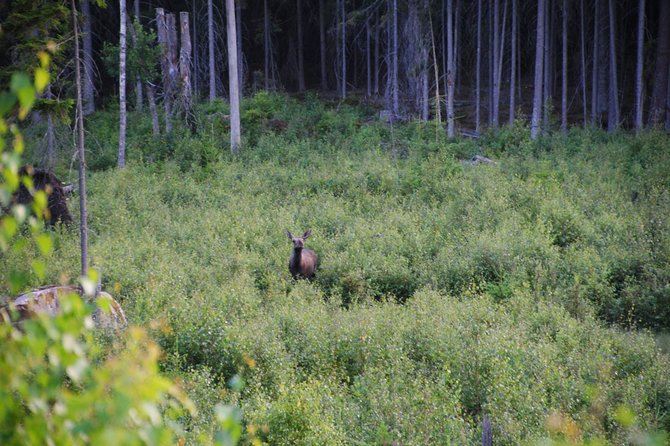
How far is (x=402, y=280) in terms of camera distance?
42.2 feet

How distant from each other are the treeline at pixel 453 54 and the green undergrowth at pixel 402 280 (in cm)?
553

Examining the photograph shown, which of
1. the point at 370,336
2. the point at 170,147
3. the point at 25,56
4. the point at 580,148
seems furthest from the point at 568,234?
the point at 170,147

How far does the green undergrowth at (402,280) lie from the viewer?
7777mm

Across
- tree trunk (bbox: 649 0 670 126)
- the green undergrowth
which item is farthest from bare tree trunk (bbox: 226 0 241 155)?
tree trunk (bbox: 649 0 670 126)

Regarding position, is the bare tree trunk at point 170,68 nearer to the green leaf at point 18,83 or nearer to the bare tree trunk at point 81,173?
the bare tree trunk at point 81,173

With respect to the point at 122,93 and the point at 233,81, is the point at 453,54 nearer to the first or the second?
the point at 233,81

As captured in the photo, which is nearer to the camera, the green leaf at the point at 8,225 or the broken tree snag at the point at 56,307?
the green leaf at the point at 8,225

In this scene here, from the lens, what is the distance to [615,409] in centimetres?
757

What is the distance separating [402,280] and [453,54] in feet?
77.5

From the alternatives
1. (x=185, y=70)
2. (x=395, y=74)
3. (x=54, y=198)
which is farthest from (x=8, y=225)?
(x=395, y=74)

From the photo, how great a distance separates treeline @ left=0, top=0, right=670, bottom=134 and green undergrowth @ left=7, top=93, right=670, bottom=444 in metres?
5.53

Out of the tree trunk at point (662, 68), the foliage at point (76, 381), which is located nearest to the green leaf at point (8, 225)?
the foliage at point (76, 381)

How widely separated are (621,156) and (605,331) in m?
12.6

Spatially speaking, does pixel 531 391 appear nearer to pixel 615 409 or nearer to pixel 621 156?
pixel 615 409
